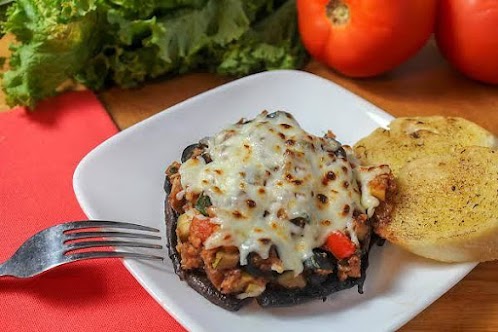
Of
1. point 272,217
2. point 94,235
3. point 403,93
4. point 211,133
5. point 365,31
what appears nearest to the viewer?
point 272,217

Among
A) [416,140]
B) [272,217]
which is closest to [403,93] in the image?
[416,140]

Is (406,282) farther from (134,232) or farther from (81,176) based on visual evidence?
(81,176)

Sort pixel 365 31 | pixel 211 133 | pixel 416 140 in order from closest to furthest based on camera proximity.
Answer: pixel 416 140 → pixel 211 133 → pixel 365 31

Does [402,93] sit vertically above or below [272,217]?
below

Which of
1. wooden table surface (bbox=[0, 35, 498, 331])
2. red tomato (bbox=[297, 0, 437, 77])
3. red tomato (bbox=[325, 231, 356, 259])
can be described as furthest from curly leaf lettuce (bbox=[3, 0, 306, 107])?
red tomato (bbox=[325, 231, 356, 259])

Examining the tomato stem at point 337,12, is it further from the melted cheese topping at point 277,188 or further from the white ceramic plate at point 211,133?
the melted cheese topping at point 277,188

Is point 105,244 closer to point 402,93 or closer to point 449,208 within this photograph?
point 449,208

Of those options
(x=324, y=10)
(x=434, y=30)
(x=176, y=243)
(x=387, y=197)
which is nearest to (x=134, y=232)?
(x=176, y=243)

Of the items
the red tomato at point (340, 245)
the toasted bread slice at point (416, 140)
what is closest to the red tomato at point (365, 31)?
the toasted bread slice at point (416, 140)
